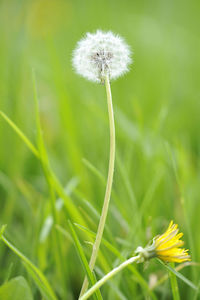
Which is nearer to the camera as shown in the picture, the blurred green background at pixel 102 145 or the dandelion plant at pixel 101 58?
the dandelion plant at pixel 101 58

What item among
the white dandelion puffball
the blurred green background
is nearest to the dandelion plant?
the white dandelion puffball

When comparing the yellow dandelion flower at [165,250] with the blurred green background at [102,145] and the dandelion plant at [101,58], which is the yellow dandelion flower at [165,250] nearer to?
the dandelion plant at [101,58]

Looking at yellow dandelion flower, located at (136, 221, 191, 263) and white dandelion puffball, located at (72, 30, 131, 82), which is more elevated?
white dandelion puffball, located at (72, 30, 131, 82)

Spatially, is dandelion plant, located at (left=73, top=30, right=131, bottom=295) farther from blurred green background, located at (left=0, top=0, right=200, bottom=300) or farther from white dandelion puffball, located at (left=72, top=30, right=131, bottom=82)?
blurred green background, located at (left=0, top=0, right=200, bottom=300)

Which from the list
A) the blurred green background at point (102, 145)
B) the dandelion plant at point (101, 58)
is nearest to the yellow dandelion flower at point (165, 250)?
the dandelion plant at point (101, 58)

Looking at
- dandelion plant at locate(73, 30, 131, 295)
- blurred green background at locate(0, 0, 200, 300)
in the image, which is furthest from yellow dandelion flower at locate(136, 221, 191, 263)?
blurred green background at locate(0, 0, 200, 300)

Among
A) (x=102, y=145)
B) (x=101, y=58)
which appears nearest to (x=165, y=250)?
(x=101, y=58)

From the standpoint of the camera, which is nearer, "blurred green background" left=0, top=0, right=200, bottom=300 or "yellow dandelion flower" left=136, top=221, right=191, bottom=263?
"yellow dandelion flower" left=136, top=221, right=191, bottom=263
